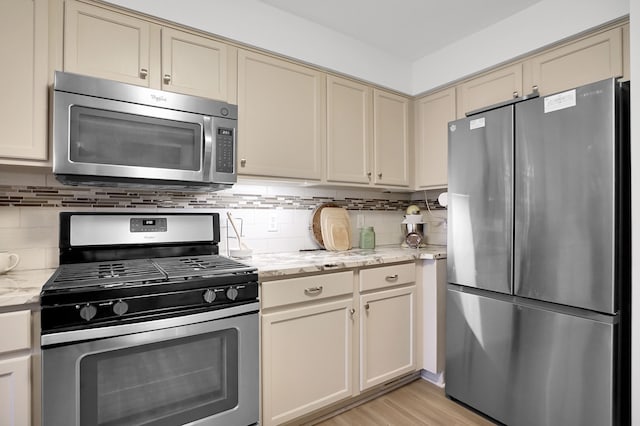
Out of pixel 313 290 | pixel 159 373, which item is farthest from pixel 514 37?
pixel 159 373

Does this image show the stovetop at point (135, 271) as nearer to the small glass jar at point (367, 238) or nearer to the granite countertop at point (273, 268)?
the granite countertop at point (273, 268)

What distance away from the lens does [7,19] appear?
54.8 inches

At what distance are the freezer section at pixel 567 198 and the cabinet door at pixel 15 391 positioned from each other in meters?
2.07

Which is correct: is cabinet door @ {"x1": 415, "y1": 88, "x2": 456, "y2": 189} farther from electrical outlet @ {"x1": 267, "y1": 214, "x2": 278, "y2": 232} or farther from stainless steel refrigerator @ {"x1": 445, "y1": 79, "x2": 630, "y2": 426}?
electrical outlet @ {"x1": 267, "y1": 214, "x2": 278, "y2": 232}

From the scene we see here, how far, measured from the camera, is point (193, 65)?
1.78 metres

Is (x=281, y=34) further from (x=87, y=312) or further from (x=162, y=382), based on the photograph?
(x=162, y=382)

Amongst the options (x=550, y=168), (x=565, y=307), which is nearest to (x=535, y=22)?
(x=550, y=168)

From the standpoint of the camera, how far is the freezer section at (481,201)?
1.79 m

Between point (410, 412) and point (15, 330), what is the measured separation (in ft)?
6.33

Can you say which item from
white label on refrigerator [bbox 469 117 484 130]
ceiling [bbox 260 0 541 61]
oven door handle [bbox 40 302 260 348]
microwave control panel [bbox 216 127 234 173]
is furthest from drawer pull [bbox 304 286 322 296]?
ceiling [bbox 260 0 541 61]

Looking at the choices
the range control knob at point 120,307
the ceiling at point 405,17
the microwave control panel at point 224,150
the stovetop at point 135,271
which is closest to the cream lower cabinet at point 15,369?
the stovetop at point 135,271

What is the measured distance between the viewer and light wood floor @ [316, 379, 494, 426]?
6.29 ft

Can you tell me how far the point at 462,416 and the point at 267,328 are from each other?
126cm

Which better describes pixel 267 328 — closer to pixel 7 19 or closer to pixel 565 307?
pixel 565 307
